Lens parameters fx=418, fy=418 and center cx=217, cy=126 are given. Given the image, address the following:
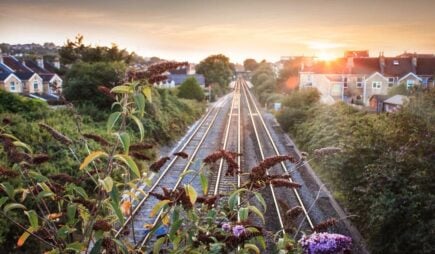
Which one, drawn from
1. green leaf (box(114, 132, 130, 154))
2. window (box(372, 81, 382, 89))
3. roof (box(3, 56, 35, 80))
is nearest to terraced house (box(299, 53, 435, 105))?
window (box(372, 81, 382, 89))

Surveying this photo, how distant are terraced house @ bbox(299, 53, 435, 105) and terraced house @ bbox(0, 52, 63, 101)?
23828 mm

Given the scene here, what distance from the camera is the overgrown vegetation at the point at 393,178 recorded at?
23.6 ft

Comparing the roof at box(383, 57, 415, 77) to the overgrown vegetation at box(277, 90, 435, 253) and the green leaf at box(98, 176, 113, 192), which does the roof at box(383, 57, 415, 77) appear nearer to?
the overgrown vegetation at box(277, 90, 435, 253)

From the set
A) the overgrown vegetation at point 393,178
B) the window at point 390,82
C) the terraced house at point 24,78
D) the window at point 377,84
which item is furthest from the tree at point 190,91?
the overgrown vegetation at point 393,178

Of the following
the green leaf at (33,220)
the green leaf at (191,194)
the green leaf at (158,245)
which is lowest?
the green leaf at (158,245)

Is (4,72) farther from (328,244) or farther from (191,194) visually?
(328,244)

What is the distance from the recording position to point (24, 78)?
37.9 meters

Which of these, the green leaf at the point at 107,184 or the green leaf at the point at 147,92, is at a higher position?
the green leaf at the point at 147,92

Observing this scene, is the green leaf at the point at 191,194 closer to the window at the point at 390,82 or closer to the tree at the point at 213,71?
the window at the point at 390,82

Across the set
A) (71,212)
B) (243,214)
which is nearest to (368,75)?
(243,214)

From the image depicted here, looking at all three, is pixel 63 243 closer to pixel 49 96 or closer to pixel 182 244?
pixel 182 244

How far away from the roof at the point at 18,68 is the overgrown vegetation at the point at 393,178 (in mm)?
33069

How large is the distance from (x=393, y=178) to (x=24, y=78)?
3698 cm

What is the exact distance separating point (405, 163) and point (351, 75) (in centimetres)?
3079
